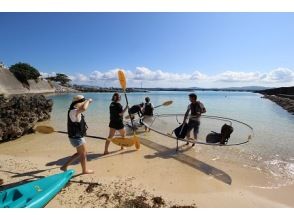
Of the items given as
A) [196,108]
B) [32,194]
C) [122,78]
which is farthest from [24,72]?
[32,194]

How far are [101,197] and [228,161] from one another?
4618 millimetres

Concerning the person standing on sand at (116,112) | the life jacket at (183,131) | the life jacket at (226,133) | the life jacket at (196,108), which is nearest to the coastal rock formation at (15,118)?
the person standing on sand at (116,112)

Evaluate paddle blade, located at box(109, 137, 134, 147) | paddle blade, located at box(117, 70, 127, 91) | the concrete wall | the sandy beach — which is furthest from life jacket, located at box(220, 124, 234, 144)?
the concrete wall

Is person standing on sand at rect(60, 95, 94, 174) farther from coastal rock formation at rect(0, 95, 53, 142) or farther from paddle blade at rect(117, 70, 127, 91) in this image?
coastal rock formation at rect(0, 95, 53, 142)

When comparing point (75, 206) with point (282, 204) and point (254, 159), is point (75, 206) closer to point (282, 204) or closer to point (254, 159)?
point (282, 204)

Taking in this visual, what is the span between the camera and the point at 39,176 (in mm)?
6180

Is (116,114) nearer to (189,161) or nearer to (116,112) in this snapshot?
(116,112)

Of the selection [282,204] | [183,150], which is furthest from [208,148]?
[282,204]

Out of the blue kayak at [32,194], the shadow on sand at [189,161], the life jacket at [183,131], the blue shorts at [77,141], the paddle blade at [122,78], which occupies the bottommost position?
the shadow on sand at [189,161]

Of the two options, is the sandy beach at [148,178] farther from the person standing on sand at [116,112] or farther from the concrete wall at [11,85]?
the concrete wall at [11,85]

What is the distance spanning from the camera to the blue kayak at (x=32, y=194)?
4307 mm

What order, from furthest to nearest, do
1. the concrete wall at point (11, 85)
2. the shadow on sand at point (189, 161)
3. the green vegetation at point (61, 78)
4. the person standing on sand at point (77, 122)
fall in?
the green vegetation at point (61, 78) → the concrete wall at point (11, 85) → the shadow on sand at point (189, 161) → the person standing on sand at point (77, 122)

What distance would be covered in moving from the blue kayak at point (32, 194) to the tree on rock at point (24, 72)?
73.7 m

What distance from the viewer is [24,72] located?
71375 millimetres
